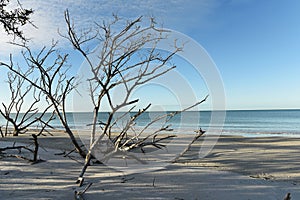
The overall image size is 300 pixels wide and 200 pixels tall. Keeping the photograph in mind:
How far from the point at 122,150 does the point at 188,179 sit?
4.79 ft

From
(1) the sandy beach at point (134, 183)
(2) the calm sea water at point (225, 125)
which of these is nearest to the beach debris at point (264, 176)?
(1) the sandy beach at point (134, 183)

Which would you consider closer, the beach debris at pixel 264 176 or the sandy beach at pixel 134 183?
the sandy beach at pixel 134 183

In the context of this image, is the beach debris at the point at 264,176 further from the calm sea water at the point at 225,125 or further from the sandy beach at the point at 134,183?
the calm sea water at the point at 225,125

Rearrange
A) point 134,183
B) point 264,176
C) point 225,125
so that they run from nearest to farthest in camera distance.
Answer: point 134,183 → point 264,176 → point 225,125

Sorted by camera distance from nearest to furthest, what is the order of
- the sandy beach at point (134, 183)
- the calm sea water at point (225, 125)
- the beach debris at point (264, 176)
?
the sandy beach at point (134, 183), the beach debris at point (264, 176), the calm sea water at point (225, 125)

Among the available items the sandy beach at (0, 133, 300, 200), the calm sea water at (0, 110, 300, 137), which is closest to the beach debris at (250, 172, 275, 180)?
the sandy beach at (0, 133, 300, 200)

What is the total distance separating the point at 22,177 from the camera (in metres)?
4.14

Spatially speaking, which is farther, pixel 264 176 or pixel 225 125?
pixel 225 125

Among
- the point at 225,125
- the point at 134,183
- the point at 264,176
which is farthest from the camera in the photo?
the point at 225,125

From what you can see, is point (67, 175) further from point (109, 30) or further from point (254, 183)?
point (254, 183)

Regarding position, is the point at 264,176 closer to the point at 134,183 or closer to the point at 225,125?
the point at 134,183

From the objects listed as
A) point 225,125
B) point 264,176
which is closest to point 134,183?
point 264,176

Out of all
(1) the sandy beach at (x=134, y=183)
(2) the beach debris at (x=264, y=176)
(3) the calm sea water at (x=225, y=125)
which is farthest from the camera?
(3) the calm sea water at (x=225, y=125)

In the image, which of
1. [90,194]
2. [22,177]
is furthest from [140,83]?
[22,177]
